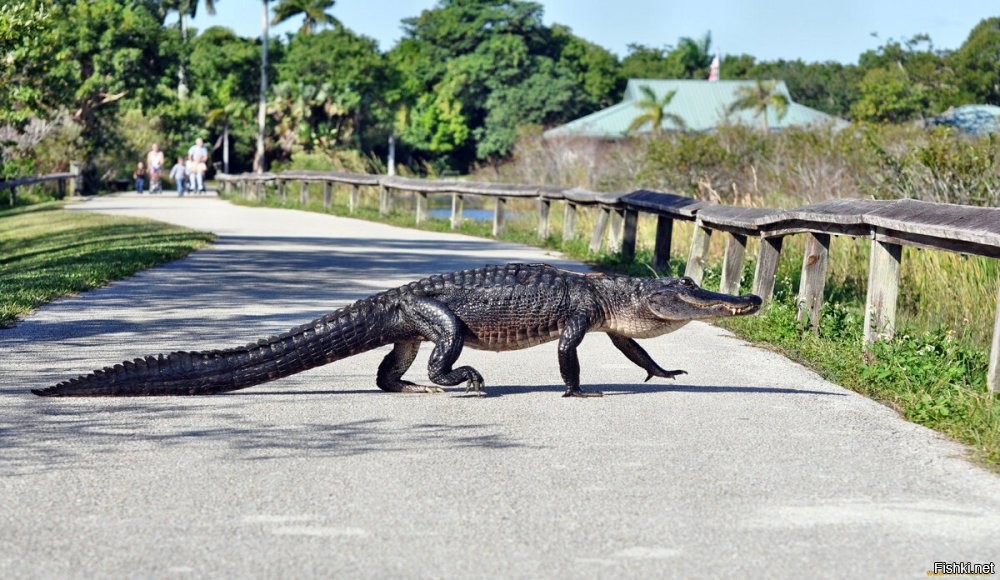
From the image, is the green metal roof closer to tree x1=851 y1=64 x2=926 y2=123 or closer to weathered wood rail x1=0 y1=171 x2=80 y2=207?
tree x1=851 y1=64 x2=926 y2=123

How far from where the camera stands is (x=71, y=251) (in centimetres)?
2027

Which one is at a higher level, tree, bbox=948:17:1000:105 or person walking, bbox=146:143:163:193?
tree, bbox=948:17:1000:105

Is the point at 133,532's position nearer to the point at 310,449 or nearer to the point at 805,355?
the point at 310,449

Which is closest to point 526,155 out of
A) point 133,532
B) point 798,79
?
point 798,79

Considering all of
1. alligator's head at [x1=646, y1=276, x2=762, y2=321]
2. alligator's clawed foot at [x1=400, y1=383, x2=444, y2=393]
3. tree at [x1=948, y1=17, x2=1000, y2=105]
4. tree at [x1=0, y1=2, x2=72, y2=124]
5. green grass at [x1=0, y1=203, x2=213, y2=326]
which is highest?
tree at [x1=948, y1=17, x2=1000, y2=105]

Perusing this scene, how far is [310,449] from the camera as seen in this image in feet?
23.1

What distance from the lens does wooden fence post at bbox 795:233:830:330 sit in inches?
463

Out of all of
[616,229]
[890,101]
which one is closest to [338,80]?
[890,101]

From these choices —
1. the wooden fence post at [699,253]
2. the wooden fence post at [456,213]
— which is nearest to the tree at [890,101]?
the wooden fence post at [456,213]

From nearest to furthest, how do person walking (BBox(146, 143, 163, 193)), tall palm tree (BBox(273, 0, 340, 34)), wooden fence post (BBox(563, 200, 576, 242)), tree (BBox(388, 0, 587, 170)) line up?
wooden fence post (BBox(563, 200, 576, 242)) → person walking (BBox(146, 143, 163, 193)) → tall palm tree (BBox(273, 0, 340, 34)) → tree (BBox(388, 0, 587, 170))

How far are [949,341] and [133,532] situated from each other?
672cm

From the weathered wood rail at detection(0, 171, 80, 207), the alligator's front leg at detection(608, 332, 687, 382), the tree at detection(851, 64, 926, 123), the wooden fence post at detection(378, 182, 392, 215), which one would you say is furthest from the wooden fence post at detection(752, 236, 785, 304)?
the tree at detection(851, 64, 926, 123)

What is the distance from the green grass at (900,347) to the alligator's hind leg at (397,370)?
9.79 feet

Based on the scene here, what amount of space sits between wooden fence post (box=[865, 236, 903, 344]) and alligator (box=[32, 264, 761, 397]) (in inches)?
85.1
